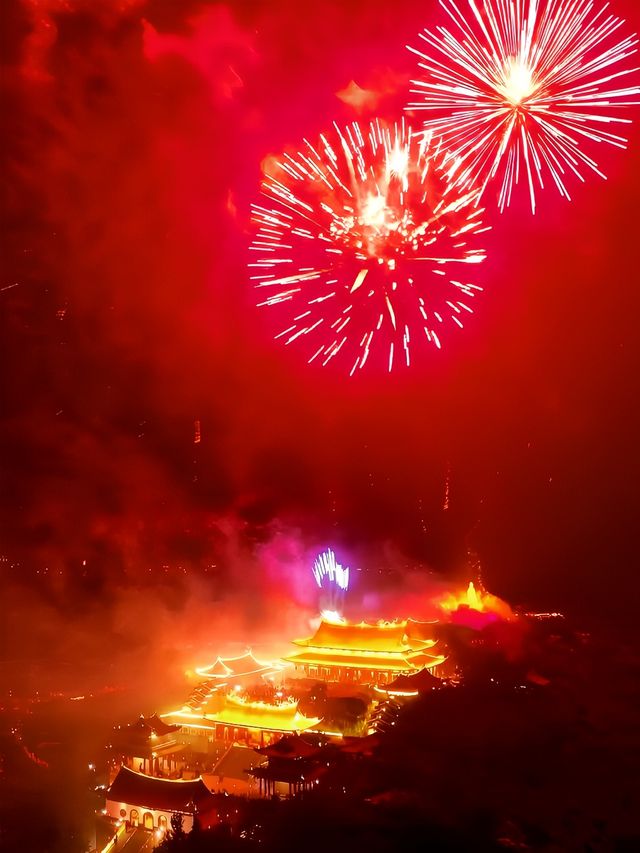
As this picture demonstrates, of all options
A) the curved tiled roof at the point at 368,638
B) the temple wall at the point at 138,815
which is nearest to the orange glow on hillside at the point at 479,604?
the curved tiled roof at the point at 368,638

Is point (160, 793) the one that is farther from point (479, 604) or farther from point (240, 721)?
point (479, 604)

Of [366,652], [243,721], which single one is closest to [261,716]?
[243,721]

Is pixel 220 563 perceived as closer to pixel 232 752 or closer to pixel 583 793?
pixel 232 752

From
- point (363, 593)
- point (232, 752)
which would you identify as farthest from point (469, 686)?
point (363, 593)

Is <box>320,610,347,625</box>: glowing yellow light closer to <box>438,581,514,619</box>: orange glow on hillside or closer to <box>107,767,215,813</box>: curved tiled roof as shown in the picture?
<box>438,581,514,619</box>: orange glow on hillside

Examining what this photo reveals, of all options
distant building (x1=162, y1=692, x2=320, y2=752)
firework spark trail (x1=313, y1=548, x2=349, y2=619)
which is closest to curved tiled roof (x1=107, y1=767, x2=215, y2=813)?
distant building (x1=162, y1=692, x2=320, y2=752)

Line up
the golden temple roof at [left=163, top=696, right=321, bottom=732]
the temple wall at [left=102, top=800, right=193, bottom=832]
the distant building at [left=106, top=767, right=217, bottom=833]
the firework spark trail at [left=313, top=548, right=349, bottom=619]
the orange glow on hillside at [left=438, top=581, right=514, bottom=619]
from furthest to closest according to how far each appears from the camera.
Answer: the firework spark trail at [left=313, top=548, right=349, bottom=619] < the orange glow on hillside at [left=438, top=581, right=514, bottom=619] < the golden temple roof at [left=163, top=696, right=321, bottom=732] < the temple wall at [left=102, top=800, right=193, bottom=832] < the distant building at [left=106, top=767, right=217, bottom=833]
